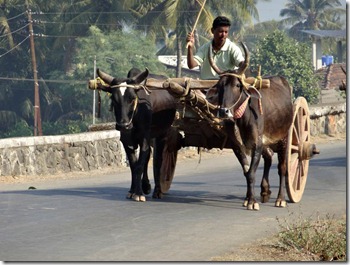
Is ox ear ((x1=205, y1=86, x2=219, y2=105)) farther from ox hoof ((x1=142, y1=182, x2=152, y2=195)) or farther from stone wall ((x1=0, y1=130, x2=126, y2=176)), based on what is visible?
stone wall ((x1=0, y1=130, x2=126, y2=176))

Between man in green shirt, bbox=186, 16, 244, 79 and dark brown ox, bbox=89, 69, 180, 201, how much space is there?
2.36 ft

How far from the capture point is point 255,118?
1389cm

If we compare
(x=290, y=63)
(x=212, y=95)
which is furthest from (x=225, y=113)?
(x=290, y=63)

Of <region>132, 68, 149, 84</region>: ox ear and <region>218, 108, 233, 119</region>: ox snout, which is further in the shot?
<region>132, 68, 149, 84</region>: ox ear

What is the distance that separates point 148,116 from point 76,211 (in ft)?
5.89

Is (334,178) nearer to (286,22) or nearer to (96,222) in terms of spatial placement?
(96,222)

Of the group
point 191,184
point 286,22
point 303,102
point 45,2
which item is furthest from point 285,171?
point 286,22

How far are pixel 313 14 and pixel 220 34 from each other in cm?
9447

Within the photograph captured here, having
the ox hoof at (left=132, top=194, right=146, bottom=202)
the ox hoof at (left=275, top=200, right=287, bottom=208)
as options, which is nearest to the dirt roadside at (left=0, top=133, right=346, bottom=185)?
the ox hoof at (left=132, top=194, right=146, bottom=202)

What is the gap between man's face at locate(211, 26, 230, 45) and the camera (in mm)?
14117

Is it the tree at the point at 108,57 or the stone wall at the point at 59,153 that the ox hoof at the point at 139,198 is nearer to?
the stone wall at the point at 59,153

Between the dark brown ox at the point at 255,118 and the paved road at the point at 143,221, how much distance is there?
0.48m

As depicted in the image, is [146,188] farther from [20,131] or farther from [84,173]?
[20,131]

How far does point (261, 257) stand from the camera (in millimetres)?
10672
